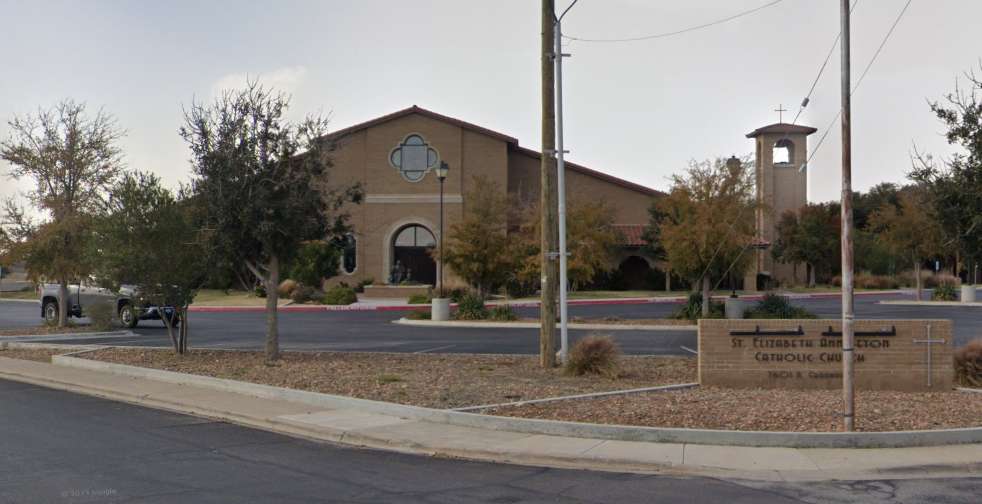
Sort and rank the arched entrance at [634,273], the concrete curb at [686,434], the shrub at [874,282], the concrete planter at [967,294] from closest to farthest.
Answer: the concrete curb at [686,434]
the concrete planter at [967,294]
the arched entrance at [634,273]
the shrub at [874,282]

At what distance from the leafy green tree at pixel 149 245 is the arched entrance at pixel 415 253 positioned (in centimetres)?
3498

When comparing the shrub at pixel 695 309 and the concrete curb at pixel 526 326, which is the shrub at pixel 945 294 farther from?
the concrete curb at pixel 526 326

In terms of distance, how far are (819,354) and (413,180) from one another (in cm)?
4108

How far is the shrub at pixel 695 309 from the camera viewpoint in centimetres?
2786

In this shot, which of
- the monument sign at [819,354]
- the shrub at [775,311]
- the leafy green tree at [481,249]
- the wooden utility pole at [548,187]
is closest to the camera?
the monument sign at [819,354]

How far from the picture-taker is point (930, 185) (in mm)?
13086

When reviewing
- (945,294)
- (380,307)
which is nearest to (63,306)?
(380,307)

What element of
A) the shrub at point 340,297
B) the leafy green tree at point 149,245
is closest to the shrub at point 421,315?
the shrub at point 340,297

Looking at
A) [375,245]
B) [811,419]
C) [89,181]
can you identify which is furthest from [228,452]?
[375,245]

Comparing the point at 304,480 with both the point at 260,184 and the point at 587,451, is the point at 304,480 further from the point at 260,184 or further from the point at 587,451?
the point at 260,184

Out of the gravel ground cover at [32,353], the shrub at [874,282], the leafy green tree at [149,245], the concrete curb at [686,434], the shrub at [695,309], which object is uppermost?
the leafy green tree at [149,245]

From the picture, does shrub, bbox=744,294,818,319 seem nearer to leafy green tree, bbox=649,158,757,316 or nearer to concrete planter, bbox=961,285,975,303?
leafy green tree, bbox=649,158,757,316

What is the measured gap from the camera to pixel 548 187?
54.9ft

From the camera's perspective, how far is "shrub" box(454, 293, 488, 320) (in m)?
30.9
